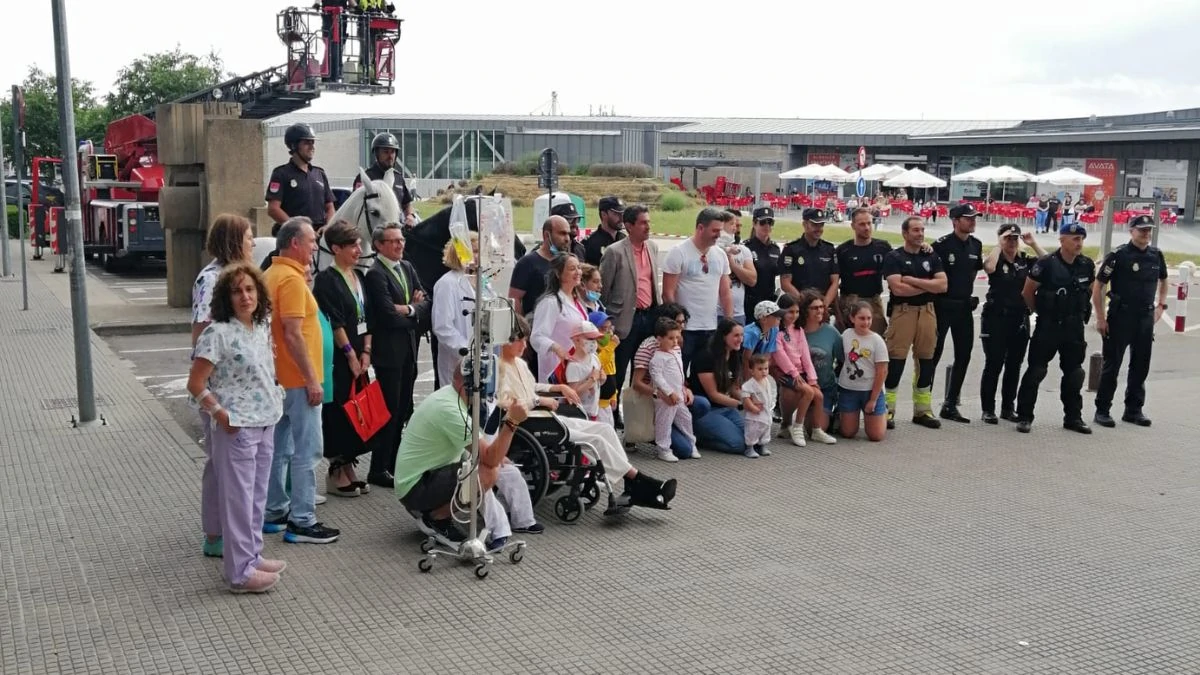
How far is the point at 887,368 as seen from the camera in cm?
1012

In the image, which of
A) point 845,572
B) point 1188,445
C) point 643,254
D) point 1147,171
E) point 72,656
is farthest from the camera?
point 1147,171

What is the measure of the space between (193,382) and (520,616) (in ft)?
6.42

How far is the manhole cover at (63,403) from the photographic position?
10516mm

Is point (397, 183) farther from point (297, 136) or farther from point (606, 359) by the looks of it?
point (606, 359)

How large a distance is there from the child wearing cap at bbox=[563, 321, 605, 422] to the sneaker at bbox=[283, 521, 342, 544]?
2.16 m

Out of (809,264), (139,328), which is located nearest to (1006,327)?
(809,264)

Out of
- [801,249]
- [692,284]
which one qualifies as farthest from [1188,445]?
[692,284]

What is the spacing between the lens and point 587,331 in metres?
8.24

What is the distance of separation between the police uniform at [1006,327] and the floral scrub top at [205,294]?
721 centimetres

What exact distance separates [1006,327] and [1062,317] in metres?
0.49

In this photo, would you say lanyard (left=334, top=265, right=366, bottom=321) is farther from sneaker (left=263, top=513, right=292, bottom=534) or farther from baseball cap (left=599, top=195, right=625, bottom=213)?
baseball cap (left=599, top=195, right=625, bottom=213)

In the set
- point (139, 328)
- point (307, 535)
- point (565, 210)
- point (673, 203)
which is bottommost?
point (139, 328)

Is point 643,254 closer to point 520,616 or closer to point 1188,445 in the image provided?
point 520,616

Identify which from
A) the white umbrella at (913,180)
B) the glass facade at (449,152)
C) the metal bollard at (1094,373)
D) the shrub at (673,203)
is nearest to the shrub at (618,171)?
the glass facade at (449,152)
